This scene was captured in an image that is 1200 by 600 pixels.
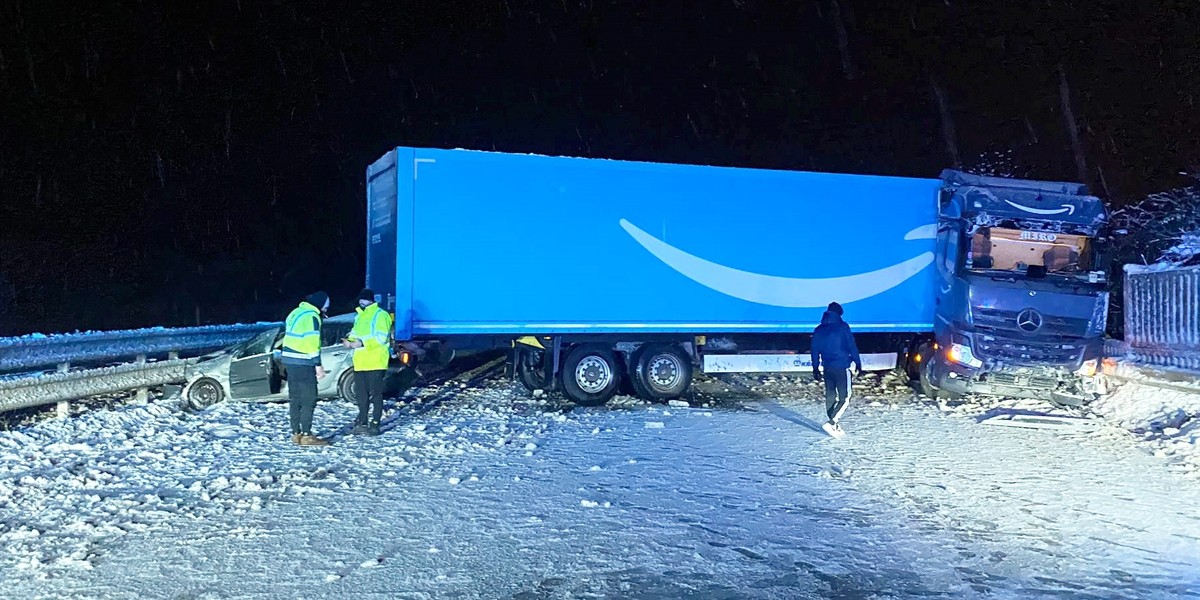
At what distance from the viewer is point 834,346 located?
31.5 ft

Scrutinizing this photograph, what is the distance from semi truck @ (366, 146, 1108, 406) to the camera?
11.0 meters

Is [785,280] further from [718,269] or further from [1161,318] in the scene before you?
[1161,318]

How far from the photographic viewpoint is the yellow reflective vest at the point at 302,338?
8508 mm

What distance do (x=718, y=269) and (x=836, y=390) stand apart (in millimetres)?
3146

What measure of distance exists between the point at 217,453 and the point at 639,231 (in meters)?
6.15

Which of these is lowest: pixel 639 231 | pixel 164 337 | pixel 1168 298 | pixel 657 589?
pixel 657 589

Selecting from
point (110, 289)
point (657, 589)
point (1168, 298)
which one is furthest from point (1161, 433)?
point (110, 289)

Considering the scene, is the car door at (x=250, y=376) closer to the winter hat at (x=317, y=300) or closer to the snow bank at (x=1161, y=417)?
the winter hat at (x=317, y=300)

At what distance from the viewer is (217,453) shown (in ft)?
26.3

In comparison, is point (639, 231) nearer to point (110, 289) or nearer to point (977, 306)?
point (977, 306)

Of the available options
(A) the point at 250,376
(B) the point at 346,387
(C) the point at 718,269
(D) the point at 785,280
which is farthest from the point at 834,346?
(A) the point at 250,376

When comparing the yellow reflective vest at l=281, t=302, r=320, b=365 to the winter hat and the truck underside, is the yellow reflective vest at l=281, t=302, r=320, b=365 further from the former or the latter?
the truck underside

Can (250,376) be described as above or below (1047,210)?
below

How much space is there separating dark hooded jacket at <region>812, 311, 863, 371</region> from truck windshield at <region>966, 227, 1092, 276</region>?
138 inches
